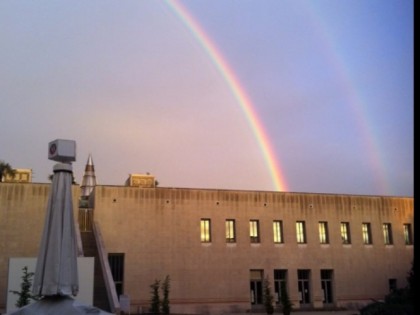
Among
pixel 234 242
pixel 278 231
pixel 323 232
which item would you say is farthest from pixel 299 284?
pixel 234 242

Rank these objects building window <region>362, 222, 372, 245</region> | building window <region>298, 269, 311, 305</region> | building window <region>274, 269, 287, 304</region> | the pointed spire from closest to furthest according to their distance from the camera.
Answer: building window <region>274, 269, 287, 304</region> → building window <region>298, 269, 311, 305</region> → building window <region>362, 222, 372, 245</region> → the pointed spire

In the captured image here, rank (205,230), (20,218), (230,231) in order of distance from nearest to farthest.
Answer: (20,218) → (205,230) → (230,231)

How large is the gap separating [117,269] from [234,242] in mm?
7761

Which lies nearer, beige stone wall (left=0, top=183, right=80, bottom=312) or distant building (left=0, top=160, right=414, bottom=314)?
beige stone wall (left=0, top=183, right=80, bottom=312)

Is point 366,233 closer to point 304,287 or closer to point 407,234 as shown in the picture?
point 407,234

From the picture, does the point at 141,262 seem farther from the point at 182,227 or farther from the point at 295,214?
the point at 295,214

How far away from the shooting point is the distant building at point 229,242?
96.1 feet

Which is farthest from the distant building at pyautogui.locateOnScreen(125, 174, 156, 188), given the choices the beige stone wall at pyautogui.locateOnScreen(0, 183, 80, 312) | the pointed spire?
the pointed spire

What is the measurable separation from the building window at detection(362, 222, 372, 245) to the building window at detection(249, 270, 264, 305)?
29.4ft

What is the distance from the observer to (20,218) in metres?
28.7

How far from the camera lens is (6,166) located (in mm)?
40438

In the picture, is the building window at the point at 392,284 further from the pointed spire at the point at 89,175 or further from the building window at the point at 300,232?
the pointed spire at the point at 89,175

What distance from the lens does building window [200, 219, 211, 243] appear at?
33031mm

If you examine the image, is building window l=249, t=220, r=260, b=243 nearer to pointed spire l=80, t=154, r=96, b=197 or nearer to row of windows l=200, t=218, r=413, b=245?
row of windows l=200, t=218, r=413, b=245
